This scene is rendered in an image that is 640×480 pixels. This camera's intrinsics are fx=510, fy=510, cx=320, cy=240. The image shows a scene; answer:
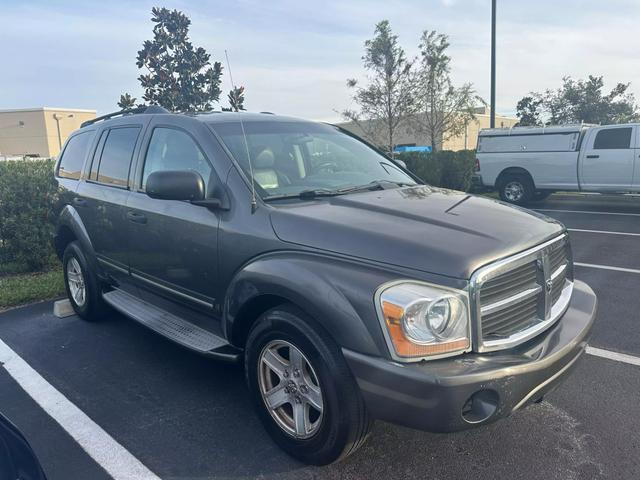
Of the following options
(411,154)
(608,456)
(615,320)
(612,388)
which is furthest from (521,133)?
(608,456)

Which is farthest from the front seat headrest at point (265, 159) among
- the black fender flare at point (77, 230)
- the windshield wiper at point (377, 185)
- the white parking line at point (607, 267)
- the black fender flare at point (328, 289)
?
the white parking line at point (607, 267)

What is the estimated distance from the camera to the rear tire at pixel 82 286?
483 cm

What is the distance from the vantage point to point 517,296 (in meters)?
2.54

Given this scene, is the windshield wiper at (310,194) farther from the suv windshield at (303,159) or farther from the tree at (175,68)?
the tree at (175,68)

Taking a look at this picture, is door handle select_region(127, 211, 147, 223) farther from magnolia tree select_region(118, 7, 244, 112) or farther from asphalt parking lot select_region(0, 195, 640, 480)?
magnolia tree select_region(118, 7, 244, 112)

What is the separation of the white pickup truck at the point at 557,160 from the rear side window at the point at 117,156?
454 inches

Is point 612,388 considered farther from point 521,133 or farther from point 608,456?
point 521,133

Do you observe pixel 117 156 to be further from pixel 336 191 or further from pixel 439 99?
pixel 439 99

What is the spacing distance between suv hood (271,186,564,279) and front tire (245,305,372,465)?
449 mm

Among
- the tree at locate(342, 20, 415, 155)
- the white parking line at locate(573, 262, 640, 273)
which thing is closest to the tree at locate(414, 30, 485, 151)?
the tree at locate(342, 20, 415, 155)

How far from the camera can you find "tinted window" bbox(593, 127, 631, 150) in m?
11.9

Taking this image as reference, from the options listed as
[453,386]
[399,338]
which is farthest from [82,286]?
[453,386]

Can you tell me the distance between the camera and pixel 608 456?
2.74m

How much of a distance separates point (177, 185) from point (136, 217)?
1.08m
